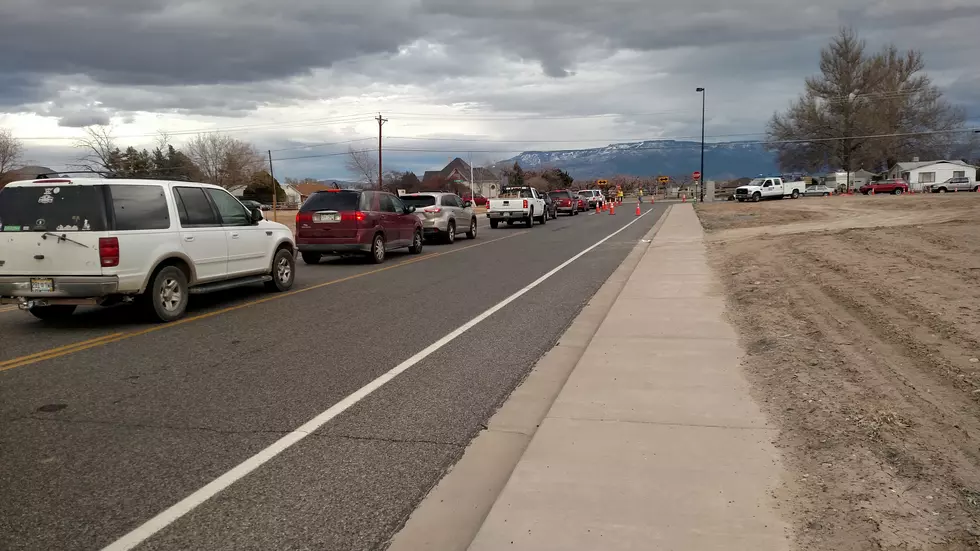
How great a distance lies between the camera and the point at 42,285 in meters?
8.18

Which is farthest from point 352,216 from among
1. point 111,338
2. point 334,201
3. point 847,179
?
point 847,179

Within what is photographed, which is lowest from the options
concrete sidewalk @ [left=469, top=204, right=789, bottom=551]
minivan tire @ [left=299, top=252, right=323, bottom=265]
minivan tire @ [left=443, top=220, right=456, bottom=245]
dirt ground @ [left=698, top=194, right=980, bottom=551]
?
concrete sidewalk @ [left=469, top=204, right=789, bottom=551]

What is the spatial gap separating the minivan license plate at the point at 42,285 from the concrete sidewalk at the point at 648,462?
6303mm

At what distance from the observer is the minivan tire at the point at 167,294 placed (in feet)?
28.6

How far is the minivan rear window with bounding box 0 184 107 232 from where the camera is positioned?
8.19 meters

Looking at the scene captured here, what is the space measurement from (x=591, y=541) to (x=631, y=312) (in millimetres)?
6083

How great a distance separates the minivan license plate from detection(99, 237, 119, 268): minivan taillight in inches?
26.8

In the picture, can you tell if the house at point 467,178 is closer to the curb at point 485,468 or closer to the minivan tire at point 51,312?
the minivan tire at point 51,312

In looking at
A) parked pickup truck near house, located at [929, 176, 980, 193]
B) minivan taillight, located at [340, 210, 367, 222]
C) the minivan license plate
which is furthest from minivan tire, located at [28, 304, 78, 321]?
parked pickup truck near house, located at [929, 176, 980, 193]

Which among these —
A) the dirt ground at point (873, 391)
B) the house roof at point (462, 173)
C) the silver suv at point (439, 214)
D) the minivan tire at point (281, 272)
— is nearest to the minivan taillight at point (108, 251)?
the minivan tire at point (281, 272)

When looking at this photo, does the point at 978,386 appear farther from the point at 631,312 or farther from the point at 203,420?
the point at 203,420

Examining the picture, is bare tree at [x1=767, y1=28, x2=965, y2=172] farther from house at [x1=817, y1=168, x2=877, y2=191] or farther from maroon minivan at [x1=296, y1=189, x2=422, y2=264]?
maroon minivan at [x1=296, y1=189, x2=422, y2=264]

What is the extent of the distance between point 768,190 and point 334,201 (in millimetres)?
53257

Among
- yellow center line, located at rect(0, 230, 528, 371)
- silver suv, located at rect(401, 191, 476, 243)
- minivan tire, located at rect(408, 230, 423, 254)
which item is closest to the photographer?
yellow center line, located at rect(0, 230, 528, 371)
